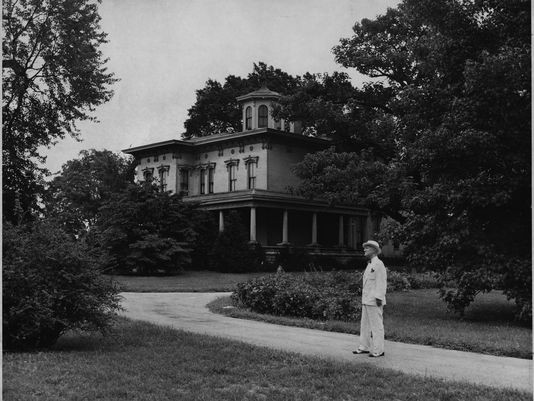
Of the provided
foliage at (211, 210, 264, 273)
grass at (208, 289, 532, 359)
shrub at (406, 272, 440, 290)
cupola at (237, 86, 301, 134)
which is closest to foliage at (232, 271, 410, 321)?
grass at (208, 289, 532, 359)

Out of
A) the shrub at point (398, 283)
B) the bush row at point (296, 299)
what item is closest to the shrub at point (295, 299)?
the bush row at point (296, 299)

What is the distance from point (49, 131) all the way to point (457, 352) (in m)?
26.8

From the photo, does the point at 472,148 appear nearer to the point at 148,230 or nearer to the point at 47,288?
the point at 47,288

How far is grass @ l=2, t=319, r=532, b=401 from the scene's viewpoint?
7.14 metres

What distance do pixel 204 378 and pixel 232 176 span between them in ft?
133

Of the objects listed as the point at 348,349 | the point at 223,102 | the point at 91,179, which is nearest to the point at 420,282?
the point at 348,349

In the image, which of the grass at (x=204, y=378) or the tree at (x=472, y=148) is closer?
the grass at (x=204, y=378)

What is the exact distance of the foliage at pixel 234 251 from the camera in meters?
38.3

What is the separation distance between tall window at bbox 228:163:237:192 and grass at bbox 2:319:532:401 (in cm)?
3772

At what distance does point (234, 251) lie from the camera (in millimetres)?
38406

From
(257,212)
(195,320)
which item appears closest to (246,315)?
(195,320)

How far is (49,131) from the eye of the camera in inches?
1302

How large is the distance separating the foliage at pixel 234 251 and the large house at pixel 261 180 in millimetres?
2532

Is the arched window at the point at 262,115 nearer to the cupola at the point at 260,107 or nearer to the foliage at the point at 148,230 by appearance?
the cupola at the point at 260,107
